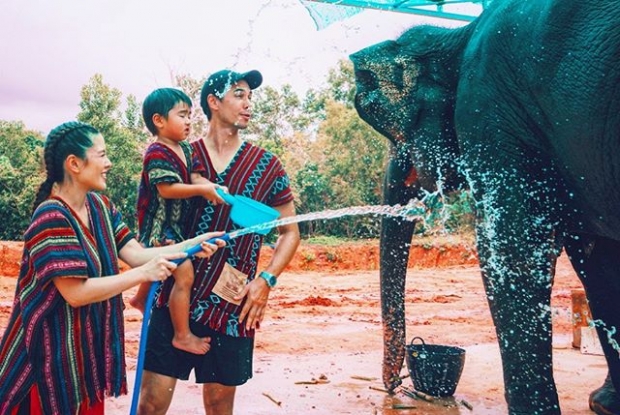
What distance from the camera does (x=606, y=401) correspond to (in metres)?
3.73

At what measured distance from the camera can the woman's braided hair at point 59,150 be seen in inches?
86.9

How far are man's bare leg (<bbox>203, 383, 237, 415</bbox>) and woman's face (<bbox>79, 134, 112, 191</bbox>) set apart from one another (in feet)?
3.45

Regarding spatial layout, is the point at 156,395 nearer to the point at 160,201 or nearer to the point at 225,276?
the point at 225,276

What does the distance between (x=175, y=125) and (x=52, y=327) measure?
978 millimetres

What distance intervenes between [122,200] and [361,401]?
13322 millimetres

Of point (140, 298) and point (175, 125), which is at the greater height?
point (175, 125)

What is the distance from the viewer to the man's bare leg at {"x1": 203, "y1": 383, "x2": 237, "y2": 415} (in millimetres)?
2777

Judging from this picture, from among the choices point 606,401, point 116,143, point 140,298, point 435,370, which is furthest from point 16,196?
point 606,401

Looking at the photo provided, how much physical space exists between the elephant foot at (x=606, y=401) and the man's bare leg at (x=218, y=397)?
2.24 meters

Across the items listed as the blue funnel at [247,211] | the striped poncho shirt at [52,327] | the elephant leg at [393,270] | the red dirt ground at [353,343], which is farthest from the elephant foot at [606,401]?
the striped poncho shirt at [52,327]

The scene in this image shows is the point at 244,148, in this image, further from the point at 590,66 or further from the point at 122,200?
the point at 122,200

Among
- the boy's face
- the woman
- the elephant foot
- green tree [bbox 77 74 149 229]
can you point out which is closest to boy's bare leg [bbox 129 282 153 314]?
the woman

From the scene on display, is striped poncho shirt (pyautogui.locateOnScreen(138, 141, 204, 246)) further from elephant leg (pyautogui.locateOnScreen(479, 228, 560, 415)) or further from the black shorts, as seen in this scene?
elephant leg (pyautogui.locateOnScreen(479, 228, 560, 415))

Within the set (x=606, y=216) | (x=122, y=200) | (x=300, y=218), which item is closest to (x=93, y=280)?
(x=300, y=218)
